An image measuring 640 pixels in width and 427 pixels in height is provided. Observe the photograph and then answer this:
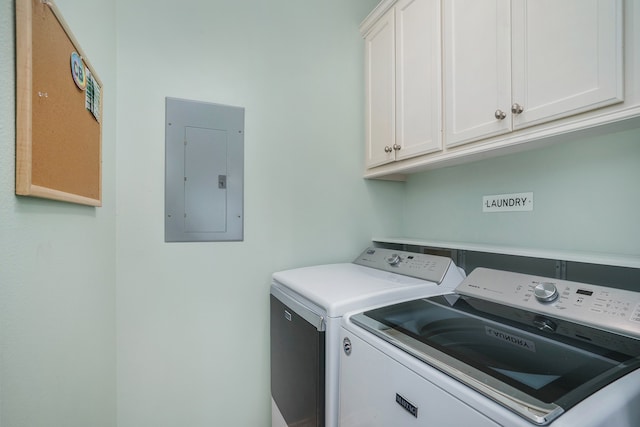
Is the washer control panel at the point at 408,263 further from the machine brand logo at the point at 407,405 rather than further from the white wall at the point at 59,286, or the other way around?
the white wall at the point at 59,286

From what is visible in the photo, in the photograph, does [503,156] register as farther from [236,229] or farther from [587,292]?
[236,229]

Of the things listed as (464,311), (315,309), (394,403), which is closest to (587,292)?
(464,311)

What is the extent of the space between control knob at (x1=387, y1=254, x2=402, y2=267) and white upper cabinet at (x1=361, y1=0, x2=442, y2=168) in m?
0.54

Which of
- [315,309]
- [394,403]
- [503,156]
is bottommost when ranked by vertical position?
[394,403]

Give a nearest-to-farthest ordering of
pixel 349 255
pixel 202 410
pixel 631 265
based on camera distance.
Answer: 1. pixel 631 265
2. pixel 202 410
3. pixel 349 255

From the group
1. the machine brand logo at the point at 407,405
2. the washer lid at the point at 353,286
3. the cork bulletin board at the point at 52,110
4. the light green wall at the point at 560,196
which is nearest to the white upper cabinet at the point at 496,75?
the light green wall at the point at 560,196

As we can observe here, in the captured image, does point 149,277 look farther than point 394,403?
Yes

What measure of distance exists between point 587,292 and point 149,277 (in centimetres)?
176

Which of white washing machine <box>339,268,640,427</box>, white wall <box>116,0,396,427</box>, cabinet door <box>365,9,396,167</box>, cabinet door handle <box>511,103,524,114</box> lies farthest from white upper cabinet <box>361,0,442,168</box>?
white washing machine <box>339,268,640,427</box>

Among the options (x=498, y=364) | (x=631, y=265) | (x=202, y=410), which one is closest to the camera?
(x=498, y=364)

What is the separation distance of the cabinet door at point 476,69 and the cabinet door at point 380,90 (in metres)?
0.37

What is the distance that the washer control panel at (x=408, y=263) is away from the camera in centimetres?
130

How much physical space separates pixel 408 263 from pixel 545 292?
0.59 m

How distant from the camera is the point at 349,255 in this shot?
184cm
